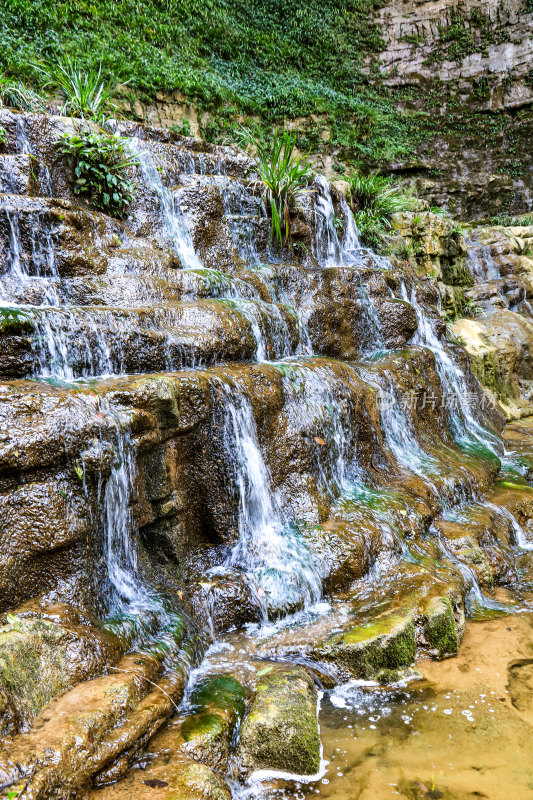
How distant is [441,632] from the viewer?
3447 millimetres

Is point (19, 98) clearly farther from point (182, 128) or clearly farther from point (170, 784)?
point (170, 784)

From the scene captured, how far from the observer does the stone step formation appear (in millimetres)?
2535

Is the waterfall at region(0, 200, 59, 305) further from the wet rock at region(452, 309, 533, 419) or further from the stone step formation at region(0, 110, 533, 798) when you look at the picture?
the wet rock at region(452, 309, 533, 419)

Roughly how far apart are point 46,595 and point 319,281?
205 inches

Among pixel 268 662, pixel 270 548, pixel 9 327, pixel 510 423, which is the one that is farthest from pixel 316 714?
pixel 510 423

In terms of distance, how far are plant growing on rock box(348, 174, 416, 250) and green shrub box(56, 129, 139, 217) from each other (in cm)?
414

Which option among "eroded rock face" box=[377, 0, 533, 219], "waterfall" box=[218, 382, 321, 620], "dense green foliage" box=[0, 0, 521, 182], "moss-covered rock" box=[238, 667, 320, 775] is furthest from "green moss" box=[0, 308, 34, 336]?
"eroded rock face" box=[377, 0, 533, 219]

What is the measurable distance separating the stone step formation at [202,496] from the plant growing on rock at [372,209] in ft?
7.34

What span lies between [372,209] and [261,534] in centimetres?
723

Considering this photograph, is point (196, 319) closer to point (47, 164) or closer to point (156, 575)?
point (156, 575)

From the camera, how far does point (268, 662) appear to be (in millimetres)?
3199

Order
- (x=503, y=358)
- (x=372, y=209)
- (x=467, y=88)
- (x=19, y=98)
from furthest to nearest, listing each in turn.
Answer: (x=467, y=88), (x=372, y=209), (x=503, y=358), (x=19, y=98)

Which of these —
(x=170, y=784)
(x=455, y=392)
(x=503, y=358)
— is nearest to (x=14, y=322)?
(x=170, y=784)

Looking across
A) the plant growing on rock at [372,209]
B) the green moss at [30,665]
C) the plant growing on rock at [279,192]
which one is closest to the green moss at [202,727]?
the green moss at [30,665]
